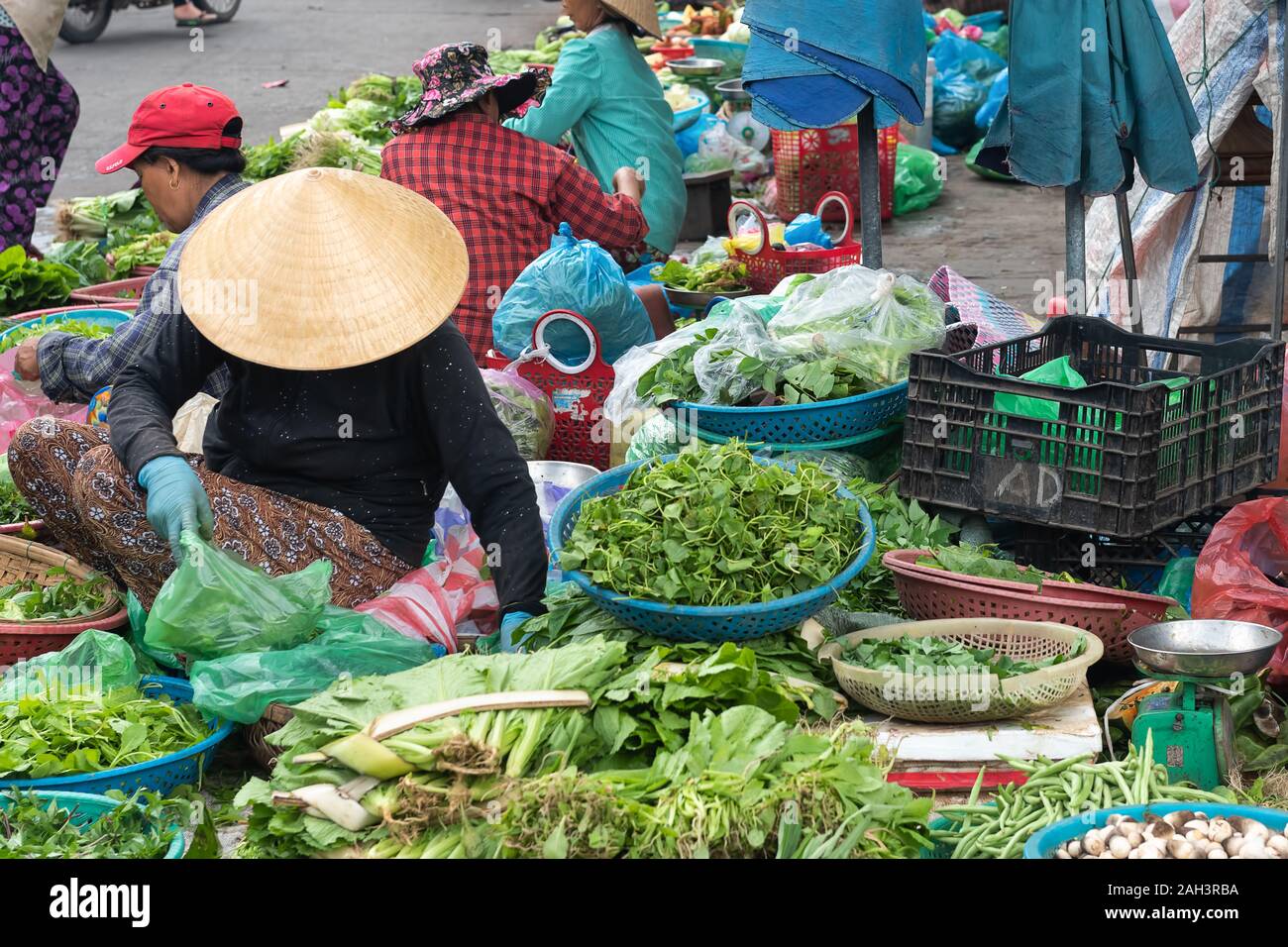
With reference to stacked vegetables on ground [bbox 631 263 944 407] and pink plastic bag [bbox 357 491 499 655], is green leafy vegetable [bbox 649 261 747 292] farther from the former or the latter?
pink plastic bag [bbox 357 491 499 655]

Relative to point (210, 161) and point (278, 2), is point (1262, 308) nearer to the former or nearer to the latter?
point (210, 161)

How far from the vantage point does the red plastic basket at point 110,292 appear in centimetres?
539

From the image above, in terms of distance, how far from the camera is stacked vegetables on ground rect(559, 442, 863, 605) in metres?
2.66

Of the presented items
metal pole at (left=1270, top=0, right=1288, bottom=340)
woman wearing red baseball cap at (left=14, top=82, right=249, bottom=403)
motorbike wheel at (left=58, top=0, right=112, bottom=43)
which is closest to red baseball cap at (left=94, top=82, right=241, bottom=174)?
woman wearing red baseball cap at (left=14, top=82, right=249, bottom=403)

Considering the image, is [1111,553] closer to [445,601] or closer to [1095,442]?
[1095,442]

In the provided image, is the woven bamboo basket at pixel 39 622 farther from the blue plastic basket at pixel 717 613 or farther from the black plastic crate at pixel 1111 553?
the black plastic crate at pixel 1111 553

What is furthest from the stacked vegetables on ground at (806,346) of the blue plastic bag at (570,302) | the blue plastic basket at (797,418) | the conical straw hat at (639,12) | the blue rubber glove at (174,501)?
the conical straw hat at (639,12)

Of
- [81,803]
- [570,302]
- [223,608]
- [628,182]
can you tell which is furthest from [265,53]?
[81,803]

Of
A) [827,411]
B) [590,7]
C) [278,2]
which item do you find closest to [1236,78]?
[827,411]

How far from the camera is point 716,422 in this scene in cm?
357

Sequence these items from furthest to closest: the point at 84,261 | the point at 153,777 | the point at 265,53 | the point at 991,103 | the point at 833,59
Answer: the point at 265,53 → the point at 991,103 → the point at 84,261 → the point at 833,59 → the point at 153,777

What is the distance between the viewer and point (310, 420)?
3.28 m

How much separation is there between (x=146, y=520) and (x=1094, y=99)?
2682 millimetres

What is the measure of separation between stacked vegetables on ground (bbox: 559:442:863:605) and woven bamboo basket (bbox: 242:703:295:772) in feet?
2.35
